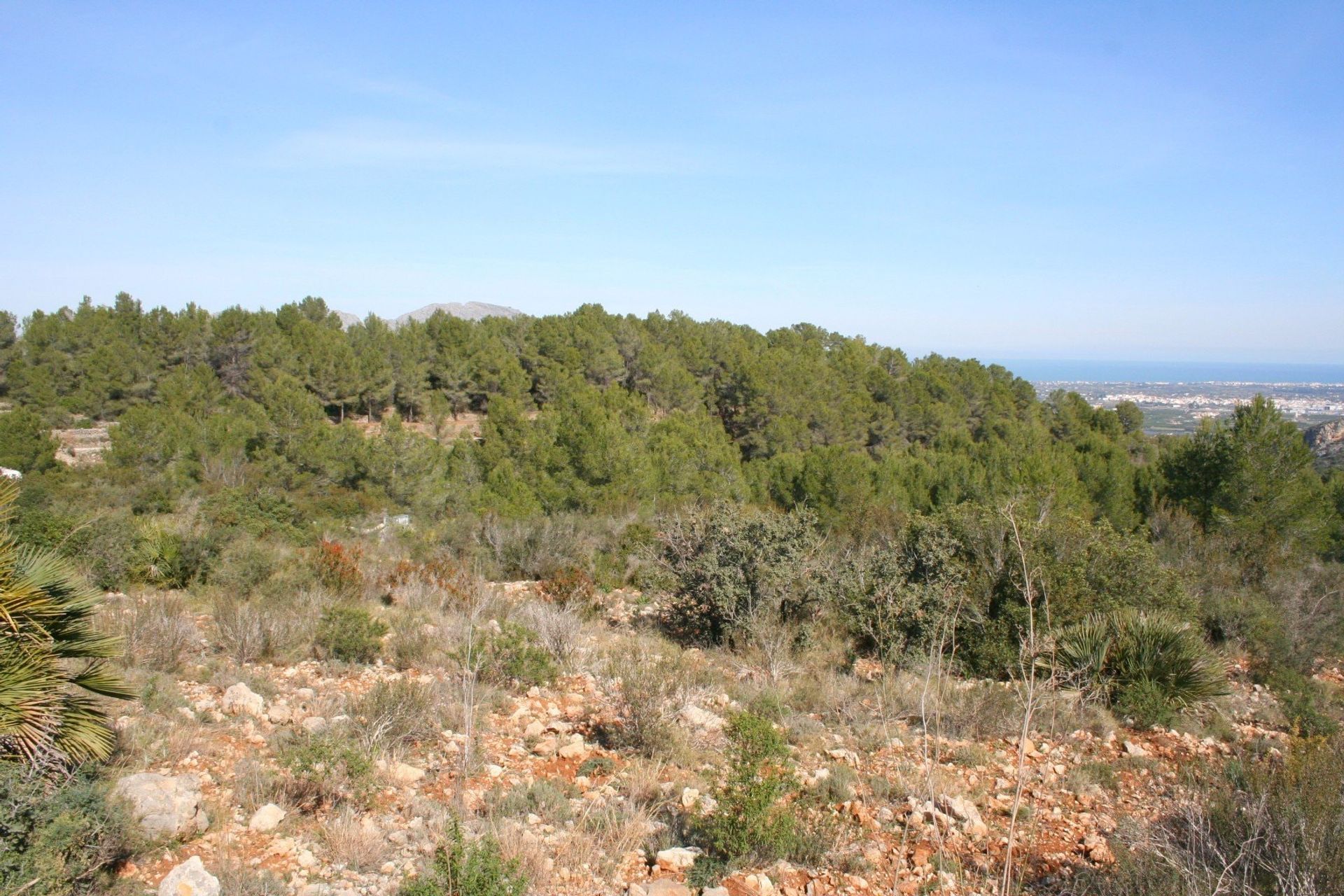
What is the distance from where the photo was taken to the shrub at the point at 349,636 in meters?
7.26

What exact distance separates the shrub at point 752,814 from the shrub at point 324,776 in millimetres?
2014

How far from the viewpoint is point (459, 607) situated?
959 cm

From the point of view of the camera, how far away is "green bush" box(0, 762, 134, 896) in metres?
3.14

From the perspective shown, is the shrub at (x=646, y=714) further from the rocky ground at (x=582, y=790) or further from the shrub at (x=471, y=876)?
the shrub at (x=471, y=876)

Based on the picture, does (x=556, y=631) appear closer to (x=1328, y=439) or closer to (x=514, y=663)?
(x=514, y=663)

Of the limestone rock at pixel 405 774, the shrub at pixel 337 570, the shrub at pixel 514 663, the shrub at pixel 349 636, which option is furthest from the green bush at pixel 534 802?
the shrub at pixel 337 570

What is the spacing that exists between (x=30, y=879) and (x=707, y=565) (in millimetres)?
6735

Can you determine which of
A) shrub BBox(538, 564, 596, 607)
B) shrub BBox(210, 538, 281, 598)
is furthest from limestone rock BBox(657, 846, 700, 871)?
shrub BBox(210, 538, 281, 598)

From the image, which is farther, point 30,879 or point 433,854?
point 433,854

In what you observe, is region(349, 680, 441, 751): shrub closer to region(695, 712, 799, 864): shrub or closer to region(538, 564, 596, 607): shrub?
region(695, 712, 799, 864): shrub

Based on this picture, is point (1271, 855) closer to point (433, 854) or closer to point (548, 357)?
point (433, 854)

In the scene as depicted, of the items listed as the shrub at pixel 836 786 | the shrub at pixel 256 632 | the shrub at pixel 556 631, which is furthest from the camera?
the shrub at pixel 556 631

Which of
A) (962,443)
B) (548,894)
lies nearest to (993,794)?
(548,894)

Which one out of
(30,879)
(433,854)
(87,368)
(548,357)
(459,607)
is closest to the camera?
(30,879)
